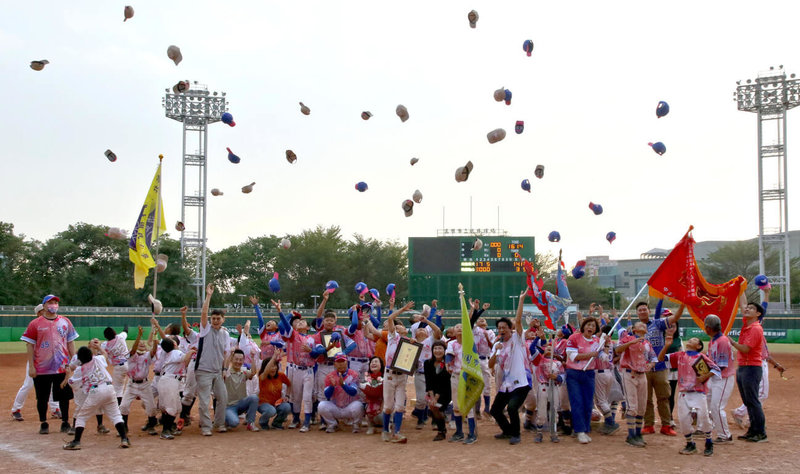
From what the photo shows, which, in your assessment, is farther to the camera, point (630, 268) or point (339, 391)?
point (630, 268)

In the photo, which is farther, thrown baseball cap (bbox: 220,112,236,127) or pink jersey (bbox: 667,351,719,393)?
thrown baseball cap (bbox: 220,112,236,127)

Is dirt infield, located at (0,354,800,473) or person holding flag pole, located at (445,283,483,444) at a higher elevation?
person holding flag pole, located at (445,283,483,444)

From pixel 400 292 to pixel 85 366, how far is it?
6621 cm

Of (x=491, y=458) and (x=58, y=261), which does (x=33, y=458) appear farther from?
(x=58, y=261)

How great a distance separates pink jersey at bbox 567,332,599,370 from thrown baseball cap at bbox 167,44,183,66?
949cm

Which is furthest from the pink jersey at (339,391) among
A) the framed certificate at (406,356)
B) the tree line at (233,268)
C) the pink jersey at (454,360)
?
the tree line at (233,268)

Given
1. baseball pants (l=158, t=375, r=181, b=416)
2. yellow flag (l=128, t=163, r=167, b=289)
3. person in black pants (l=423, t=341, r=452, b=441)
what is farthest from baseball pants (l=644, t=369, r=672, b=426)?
yellow flag (l=128, t=163, r=167, b=289)

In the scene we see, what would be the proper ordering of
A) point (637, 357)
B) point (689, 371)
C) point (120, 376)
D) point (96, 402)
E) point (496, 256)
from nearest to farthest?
point (96, 402) → point (689, 371) → point (637, 357) → point (120, 376) → point (496, 256)

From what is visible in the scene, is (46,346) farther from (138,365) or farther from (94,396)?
(94,396)

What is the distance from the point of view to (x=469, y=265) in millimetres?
43156

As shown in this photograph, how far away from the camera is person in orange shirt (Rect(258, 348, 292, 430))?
39.0 ft

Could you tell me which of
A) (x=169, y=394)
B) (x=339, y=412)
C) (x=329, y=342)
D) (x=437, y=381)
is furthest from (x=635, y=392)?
(x=169, y=394)

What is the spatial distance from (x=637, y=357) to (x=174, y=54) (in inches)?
413

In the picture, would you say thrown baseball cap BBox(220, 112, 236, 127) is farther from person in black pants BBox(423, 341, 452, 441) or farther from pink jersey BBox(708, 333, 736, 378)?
pink jersey BBox(708, 333, 736, 378)
